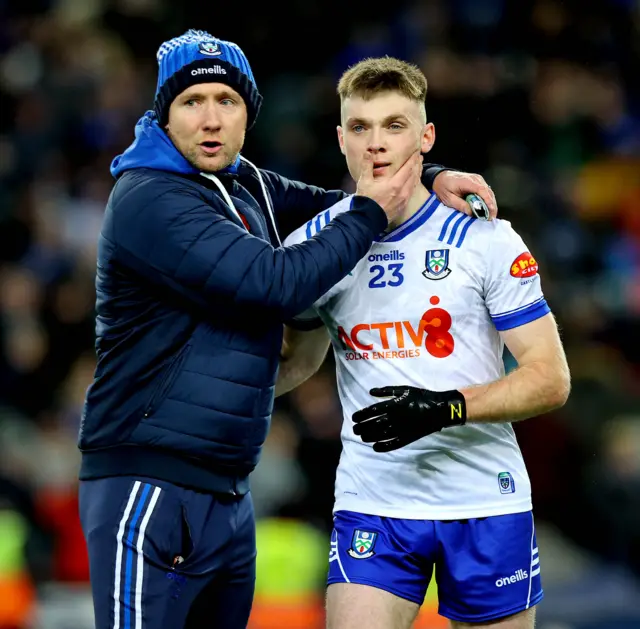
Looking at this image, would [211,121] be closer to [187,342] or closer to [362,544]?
[187,342]

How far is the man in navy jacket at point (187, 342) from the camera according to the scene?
13.7 ft

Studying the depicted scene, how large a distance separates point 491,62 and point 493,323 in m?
7.14

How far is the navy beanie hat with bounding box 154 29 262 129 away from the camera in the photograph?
14.4 ft

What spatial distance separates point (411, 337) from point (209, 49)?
4.04 ft

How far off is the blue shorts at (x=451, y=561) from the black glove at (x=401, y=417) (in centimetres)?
45

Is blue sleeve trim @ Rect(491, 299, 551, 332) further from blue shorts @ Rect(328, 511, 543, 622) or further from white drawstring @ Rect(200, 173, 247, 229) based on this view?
white drawstring @ Rect(200, 173, 247, 229)

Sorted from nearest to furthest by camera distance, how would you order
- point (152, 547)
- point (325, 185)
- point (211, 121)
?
point (152, 547)
point (211, 121)
point (325, 185)

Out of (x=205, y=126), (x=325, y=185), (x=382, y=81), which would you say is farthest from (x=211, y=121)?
(x=325, y=185)

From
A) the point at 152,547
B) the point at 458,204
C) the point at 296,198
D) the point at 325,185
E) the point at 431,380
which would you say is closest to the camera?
the point at 152,547

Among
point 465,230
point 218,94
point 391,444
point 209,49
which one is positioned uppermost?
point 209,49

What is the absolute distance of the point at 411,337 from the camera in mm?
4461

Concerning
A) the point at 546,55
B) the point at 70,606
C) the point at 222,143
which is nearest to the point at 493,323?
the point at 222,143

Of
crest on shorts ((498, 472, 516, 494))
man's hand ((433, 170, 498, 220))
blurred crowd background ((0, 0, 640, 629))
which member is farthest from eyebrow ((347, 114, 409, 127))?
blurred crowd background ((0, 0, 640, 629))

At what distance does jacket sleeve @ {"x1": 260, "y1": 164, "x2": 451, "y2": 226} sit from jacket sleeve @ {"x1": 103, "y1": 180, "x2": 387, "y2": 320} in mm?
739
